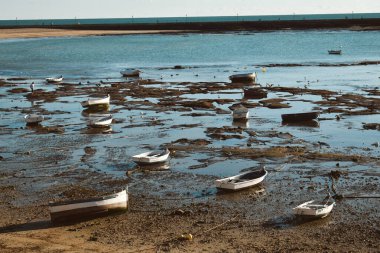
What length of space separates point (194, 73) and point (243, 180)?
49302 millimetres

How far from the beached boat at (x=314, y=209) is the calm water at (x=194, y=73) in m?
6.49

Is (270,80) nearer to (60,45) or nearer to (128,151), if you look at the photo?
(128,151)

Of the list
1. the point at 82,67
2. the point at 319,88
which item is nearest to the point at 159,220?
the point at 319,88

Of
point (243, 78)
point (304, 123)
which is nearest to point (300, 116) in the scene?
point (304, 123)

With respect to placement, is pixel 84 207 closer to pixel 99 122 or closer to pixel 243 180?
pixel 243 180

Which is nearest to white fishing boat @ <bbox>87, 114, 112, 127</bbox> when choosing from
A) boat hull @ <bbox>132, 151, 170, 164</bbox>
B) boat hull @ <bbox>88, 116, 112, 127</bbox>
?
boat hull @ <bbox>88, 116, 112, 127</bbox>

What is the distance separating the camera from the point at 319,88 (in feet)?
180

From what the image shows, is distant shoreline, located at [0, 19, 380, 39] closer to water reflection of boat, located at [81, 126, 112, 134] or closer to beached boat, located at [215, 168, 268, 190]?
water reflection of boat, located at [81, 126, 112, 134]

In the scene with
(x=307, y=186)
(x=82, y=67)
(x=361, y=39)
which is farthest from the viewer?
(x=361, y=39)

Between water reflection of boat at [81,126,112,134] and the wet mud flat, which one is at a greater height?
the wet mud flat

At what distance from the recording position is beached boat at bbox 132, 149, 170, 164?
28398mm

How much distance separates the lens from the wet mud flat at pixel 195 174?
65.2 ft

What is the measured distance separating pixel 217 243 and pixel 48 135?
19544 millimetres

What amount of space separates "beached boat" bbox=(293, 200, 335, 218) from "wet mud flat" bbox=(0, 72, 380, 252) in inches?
10.4
